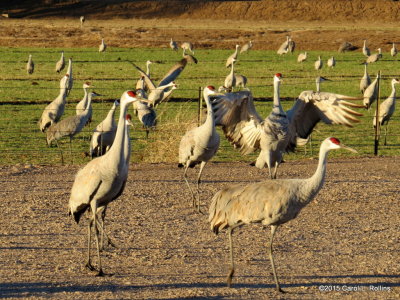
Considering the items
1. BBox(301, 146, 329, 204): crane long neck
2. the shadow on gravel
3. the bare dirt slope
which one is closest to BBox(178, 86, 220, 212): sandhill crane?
the bare dirt slope

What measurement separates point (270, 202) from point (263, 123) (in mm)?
4206

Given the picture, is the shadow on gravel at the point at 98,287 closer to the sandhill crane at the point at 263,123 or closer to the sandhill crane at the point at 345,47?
the sandhill crane at the point at 263,123

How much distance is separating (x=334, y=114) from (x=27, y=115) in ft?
34.9

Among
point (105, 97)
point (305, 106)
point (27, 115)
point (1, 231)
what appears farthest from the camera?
point (105, 97)

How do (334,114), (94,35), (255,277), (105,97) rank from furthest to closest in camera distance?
(94,35) → (105,97) → (334,114) → (255,277)

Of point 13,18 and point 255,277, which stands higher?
point 13,18

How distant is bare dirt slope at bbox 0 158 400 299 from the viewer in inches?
267

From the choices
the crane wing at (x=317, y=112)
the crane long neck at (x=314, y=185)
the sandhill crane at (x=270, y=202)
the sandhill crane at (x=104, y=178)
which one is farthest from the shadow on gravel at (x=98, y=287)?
the crane wing at (x=317, y=112)

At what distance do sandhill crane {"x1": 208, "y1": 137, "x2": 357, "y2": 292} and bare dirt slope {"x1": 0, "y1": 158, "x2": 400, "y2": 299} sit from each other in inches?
20.4

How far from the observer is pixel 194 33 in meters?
55.9

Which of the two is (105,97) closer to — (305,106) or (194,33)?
(305,106)

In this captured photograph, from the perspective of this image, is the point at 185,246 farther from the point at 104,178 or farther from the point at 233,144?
the point at 233,144

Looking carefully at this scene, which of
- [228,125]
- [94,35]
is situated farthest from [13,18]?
[228,125]

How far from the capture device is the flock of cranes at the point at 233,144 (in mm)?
6785
